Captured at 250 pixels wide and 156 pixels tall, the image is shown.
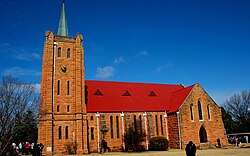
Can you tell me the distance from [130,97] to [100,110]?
6545mm

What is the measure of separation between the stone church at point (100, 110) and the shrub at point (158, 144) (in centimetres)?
111

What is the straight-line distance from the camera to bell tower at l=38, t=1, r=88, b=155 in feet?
103

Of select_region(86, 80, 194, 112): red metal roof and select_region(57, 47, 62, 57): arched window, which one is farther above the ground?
select_region(57, 47, 62, 57): arched window

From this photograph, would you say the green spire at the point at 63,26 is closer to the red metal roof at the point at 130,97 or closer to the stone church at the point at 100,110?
the stone church at the point at 100,110

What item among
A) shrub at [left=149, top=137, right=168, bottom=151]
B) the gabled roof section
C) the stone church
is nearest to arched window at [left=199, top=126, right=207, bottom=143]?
the stone church

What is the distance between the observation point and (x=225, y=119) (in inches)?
2480

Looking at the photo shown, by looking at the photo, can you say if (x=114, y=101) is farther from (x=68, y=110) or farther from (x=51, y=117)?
(x=51, y=117)

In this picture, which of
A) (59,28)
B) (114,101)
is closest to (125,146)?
(114,101)

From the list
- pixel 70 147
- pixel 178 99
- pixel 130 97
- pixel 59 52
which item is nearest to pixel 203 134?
pixel 178 99

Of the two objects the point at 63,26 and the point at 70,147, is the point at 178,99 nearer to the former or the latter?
the point at 70,147

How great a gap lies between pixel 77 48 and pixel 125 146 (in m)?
15.6

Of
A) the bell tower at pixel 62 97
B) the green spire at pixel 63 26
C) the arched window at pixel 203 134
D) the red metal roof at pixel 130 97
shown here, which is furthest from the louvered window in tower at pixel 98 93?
the arched window at pixel 203 134

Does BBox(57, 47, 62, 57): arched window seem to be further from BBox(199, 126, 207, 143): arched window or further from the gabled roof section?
BBox(199, 126, 207, 143): arched window

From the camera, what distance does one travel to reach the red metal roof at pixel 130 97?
3747 centimetres
